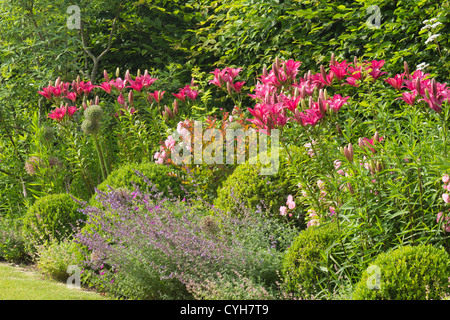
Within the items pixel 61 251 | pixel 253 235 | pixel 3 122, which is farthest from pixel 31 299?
pixel 3 122

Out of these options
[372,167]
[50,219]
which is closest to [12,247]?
[50,219]

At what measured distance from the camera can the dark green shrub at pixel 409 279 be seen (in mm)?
2533

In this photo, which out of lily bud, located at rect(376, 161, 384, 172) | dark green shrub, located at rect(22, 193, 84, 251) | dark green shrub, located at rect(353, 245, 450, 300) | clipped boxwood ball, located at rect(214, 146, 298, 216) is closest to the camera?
dark green shrub, located at rect(353, 245, 450, 300)

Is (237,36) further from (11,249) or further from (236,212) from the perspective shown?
(11,249)

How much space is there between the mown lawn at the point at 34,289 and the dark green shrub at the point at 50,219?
20.8 inches

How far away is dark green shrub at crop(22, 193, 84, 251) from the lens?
4.64 meters

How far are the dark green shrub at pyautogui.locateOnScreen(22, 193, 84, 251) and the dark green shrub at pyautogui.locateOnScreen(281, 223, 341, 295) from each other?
232cm

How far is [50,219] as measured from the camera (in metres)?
4.65

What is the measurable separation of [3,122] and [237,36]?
3.06m

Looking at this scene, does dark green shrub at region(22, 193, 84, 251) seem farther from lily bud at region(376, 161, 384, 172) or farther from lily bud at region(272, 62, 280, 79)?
lily bud at region(376, 161, 384, 172)

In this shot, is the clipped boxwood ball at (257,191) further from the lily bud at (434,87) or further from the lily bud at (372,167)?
the lily bud at (434,87)

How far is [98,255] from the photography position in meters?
3.55

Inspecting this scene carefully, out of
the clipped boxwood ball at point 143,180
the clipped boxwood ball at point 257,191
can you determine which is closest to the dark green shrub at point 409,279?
the clipped boxwood ball at point 257,191

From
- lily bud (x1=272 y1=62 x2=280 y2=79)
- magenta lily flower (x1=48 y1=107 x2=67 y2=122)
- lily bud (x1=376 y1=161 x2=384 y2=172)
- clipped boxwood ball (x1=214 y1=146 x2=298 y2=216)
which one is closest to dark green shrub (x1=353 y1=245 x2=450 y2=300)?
lily bud (x1=376 y1=161 x2=384 y2=172)
